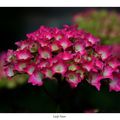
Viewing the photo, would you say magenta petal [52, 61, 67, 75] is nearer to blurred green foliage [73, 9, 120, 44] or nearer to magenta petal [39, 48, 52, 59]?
magenta petal [39, 48, 52, 59]

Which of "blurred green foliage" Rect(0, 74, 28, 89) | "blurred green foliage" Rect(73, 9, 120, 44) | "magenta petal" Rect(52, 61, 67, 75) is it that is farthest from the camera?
"blurred green foliage" Rect(73, 9, 120, 44)

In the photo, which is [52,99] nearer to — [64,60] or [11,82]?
[11,82]

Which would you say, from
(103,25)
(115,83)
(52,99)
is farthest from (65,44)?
(103,25)

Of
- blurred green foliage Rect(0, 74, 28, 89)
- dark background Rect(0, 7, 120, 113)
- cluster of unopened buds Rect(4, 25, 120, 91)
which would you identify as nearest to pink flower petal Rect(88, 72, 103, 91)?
cluster of unopened buds Rect(4, 25, 120, 91)

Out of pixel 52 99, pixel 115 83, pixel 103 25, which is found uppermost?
pixel 103 25

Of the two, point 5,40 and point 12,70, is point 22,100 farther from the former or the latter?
point 12,70
